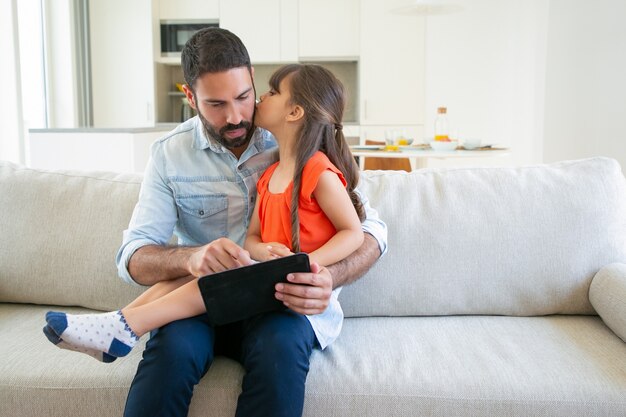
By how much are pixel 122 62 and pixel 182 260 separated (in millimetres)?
4764

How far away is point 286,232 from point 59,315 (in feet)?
1.84

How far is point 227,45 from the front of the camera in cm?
168

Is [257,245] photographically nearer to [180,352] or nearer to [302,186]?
[302,186]

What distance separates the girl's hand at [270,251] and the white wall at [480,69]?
13.6 feet

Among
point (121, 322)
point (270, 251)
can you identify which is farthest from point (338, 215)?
point (121, 322)

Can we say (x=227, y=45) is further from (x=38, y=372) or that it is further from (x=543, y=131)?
(x=543, y=131)

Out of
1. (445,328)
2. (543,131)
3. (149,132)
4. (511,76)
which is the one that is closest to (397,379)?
(445,328)

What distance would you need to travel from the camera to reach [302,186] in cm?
165

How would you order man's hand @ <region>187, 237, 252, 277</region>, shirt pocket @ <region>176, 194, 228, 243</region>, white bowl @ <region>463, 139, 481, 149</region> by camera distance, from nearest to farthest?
1. man's hand @ <region>187, 237, 252, 277</region>
2. shirt pocket @ <region>176, 194, 228, 243</region>
3. white bowl @ <region>463, 139, 481, 149</region>

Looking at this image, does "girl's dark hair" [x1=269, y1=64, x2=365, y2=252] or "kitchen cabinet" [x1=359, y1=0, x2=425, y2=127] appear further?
"kitchen cabinet" [x1=359, y1=0, x2=425, y2=127]

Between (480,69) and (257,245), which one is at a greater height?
(480,69)

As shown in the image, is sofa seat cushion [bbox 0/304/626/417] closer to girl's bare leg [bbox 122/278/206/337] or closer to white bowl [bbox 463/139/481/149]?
girl's bare leg [bbox 122/278/206/337]

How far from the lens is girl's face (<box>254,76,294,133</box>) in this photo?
1.72m

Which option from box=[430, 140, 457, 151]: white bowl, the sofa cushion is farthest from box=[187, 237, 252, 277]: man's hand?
box=[430, 140, 457, 151]: white bowl
